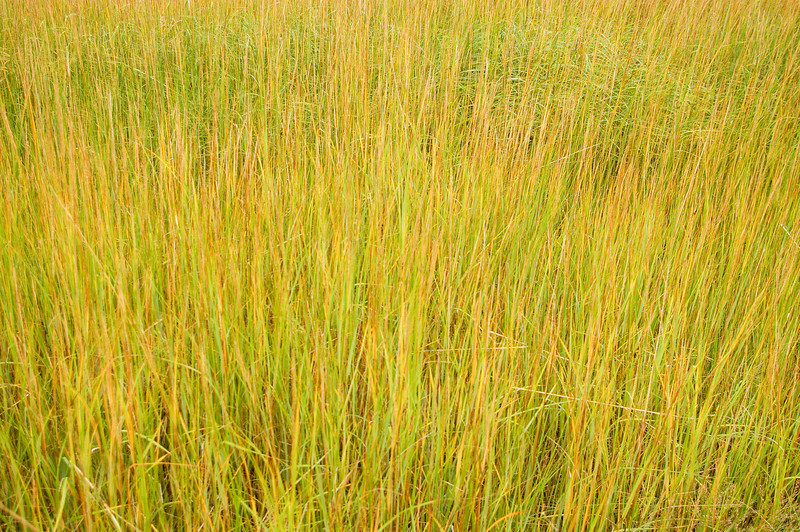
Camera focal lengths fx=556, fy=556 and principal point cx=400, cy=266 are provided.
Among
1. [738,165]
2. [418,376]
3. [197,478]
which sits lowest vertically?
[197,478]

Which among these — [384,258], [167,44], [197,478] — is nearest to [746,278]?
[384,258]

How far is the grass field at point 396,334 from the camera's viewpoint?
0.94m

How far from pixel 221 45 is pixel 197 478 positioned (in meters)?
2.42

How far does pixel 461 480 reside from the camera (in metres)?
0.96

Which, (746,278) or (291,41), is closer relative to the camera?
(746,278)

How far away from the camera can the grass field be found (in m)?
0.94

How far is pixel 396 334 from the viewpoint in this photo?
1.27m

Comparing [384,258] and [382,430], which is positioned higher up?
[384,258]

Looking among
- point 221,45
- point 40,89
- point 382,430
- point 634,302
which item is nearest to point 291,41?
point 221,45

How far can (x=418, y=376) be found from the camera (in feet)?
3.47

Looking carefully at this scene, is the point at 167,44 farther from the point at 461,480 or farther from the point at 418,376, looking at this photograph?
the point at 461,480

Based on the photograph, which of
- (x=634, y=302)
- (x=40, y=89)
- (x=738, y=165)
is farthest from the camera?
(x=40, y=89)

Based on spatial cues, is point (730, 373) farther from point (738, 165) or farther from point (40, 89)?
point (40, 89)

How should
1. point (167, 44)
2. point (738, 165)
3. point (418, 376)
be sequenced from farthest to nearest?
point (167, 44), point (738, 165), point (418, 376)
